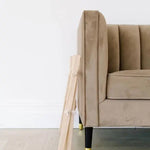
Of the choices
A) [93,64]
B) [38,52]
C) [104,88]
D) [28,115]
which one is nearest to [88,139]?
[104,88]

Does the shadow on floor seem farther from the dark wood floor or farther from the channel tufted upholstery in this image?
the channel tufted upholstery

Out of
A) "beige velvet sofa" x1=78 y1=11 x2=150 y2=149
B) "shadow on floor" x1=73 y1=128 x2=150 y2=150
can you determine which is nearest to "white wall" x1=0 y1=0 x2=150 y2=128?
"shadow on floor" x1=73 y1=128 x2=150 y2=150

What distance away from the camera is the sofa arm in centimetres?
113

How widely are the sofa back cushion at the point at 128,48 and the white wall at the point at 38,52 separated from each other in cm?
19

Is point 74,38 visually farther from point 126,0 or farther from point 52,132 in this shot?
point 52,132

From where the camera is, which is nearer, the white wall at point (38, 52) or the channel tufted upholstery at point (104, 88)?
the channel tufted upholstery at point (104, 88)

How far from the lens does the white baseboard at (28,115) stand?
1770 mm

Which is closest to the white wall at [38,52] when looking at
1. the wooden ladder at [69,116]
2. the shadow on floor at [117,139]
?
the shadow on floor at [117,139]

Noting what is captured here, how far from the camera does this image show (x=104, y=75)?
115 centimetres

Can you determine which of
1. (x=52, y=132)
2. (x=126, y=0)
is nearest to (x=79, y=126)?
(x=52, y=132)

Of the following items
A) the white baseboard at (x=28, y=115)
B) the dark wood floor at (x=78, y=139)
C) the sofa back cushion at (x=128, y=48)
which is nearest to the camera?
the dark wood floor at (x=78, y=139)

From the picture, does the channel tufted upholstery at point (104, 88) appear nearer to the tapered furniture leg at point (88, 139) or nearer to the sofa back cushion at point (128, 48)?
the tapered furniture leg at point (88, 139)

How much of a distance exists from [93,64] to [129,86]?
0.20 m

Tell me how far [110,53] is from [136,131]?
1.96ft
